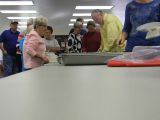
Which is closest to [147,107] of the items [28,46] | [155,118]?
[155,118]

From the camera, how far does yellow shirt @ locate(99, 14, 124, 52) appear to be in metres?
3.44

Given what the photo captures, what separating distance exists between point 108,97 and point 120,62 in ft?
2.47

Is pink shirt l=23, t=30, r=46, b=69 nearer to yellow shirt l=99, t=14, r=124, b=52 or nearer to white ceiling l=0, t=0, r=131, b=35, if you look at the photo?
yellow shirt l=99, t=14, r=124, b=52

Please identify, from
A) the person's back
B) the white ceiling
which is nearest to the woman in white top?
the person's back

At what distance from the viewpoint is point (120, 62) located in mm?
1162

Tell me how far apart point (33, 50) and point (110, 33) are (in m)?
0.89

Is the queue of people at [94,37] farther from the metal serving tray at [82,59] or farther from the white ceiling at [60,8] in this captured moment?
the white ceiling at [60,8]

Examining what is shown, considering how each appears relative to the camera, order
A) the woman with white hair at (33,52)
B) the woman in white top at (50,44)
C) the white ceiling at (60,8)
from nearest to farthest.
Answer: the woman with white hair at (33,52)
the woman in white top at (50,44)
the white ceiling at (60,8)

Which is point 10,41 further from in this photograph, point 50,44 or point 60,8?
point 60,8

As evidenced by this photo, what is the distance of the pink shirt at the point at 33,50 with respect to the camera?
322cm

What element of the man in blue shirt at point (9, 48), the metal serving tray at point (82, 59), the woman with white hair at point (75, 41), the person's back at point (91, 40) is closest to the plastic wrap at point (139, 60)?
the metal serving tray at point (82, 59)

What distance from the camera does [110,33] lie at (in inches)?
138

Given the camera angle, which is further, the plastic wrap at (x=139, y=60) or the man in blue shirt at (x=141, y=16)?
the man in blue shirt at (x=141, y=16)

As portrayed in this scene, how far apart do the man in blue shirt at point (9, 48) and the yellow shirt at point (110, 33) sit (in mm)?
2439
